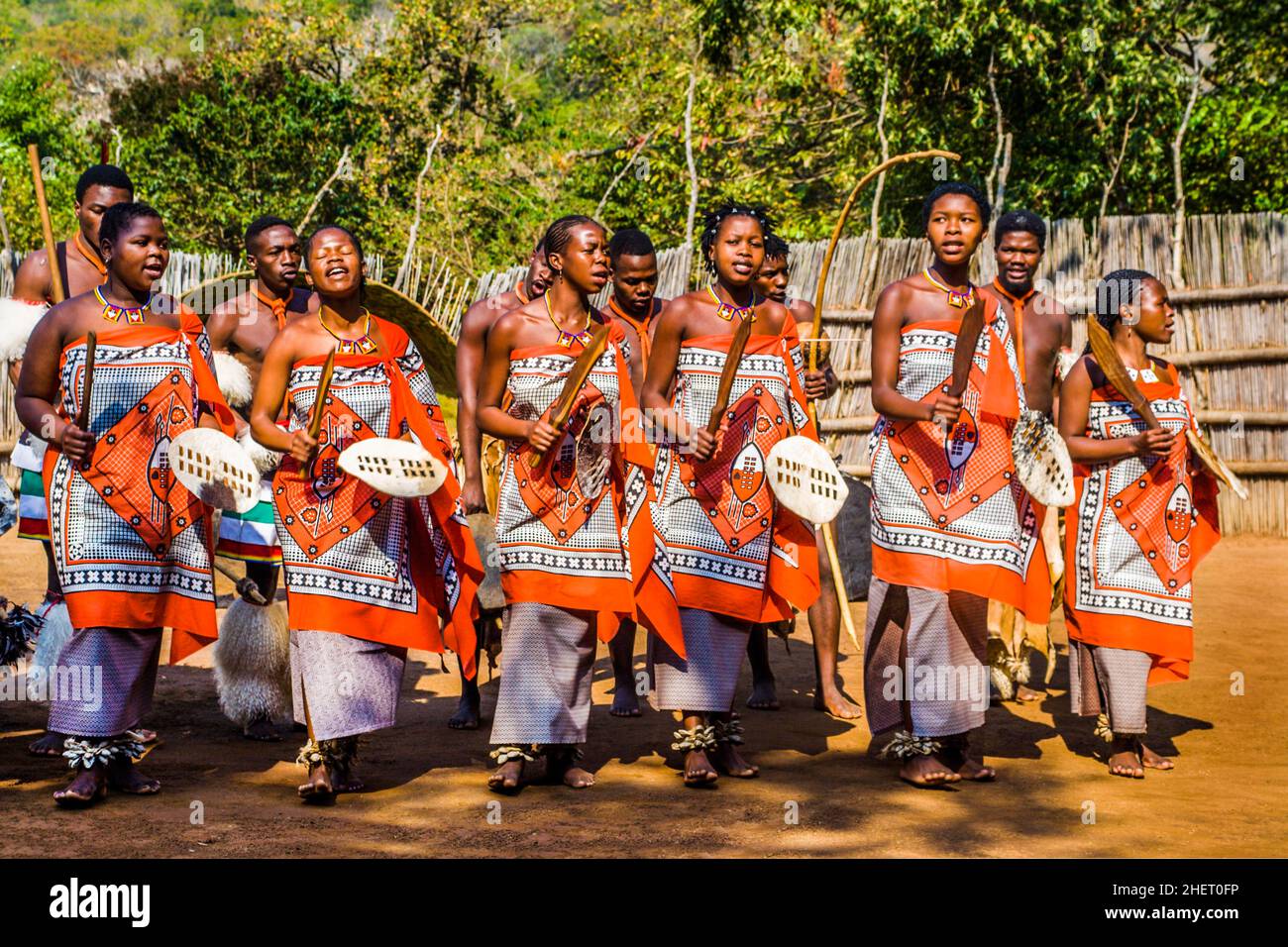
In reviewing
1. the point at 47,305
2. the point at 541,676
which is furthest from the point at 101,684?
the point at 47,305

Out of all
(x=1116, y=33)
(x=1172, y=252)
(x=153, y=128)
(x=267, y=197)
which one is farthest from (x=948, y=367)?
(x=153, y=128)

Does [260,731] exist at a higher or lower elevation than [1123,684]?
lower

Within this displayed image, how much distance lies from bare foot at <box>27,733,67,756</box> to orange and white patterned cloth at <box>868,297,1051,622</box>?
3.06 metres

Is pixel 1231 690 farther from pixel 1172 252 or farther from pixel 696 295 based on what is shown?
pixel 1172 252

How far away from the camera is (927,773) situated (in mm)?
5449

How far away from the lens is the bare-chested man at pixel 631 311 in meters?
5.82

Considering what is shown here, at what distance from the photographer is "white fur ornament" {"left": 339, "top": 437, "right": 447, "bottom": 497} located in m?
4.91

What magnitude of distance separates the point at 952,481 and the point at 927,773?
3.35ft

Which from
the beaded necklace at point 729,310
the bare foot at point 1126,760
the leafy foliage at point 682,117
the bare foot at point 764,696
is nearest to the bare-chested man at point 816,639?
the bare foot at point 764,696

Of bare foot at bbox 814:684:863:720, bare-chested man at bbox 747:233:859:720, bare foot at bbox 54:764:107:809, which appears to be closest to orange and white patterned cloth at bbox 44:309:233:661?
bare foot at bbox 54:764:107:809

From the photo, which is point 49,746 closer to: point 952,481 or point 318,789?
point 318,789

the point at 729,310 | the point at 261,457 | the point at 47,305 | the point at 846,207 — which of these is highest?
the point at 846,207

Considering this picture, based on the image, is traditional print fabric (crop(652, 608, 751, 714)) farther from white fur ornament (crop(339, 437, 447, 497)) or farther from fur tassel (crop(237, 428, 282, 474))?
fur tassel (crop(237, 428, 282, 474))

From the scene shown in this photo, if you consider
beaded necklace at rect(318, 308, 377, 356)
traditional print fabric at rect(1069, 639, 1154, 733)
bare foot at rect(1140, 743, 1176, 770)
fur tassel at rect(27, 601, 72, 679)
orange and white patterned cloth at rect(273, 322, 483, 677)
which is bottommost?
bare foot at rect(1140, 743, 1176, 770)
